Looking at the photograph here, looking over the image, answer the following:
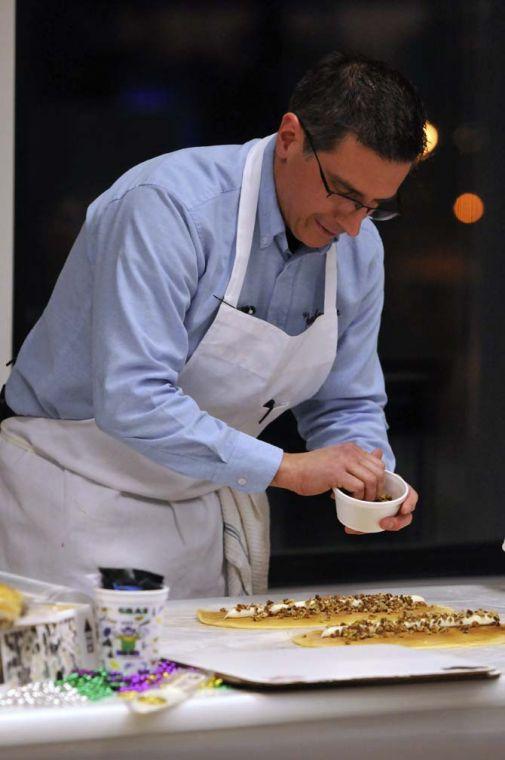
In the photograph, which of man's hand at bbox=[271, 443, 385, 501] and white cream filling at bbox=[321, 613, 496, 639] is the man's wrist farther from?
white cream filling at bbox=[321, 613, 496, 639]

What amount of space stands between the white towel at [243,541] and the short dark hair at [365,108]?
69cm

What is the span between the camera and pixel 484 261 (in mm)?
3961

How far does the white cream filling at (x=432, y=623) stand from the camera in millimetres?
1653

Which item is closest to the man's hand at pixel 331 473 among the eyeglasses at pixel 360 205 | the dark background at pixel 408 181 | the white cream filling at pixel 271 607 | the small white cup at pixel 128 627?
the white cream filling at pixel 271 607

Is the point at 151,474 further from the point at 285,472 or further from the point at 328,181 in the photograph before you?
the point at 328,181

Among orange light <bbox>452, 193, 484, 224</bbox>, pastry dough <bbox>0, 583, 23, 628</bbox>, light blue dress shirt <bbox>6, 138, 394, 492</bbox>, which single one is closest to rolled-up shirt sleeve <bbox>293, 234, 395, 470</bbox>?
light blue dress shirt <bbox>6, 138, 394, 492</bbox>

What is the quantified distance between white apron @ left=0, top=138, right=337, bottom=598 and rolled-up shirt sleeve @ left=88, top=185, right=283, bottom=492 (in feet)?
0.47

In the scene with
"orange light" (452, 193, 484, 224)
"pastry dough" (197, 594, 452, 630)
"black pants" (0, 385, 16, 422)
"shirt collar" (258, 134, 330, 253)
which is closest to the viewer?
"pastry dough" (197, 594, 452, 630)

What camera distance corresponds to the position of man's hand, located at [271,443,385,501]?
1871 mm

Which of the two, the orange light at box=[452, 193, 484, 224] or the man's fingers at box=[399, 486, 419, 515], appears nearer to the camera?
the man's fingers at box=[399, 486, 419, 515]

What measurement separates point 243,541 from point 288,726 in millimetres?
940

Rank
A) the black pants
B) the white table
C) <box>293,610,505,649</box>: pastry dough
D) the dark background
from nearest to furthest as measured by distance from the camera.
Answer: the white table
<box>293,610,505,649</box>: pastry dough
the black pants
the dark background

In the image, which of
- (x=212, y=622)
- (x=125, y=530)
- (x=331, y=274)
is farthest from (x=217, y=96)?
(x=212, y=622)

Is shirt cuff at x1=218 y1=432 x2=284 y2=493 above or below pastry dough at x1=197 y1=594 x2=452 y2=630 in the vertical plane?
above
